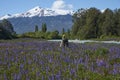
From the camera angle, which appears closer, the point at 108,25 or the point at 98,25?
the point at 108,25

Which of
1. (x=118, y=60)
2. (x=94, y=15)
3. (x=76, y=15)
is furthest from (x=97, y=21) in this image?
(x=118, y=60)

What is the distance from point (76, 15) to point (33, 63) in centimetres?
10662

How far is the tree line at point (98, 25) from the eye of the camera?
10188cm

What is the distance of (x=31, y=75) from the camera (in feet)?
36.6

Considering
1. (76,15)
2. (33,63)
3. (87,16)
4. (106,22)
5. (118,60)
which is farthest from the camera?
(76,15)

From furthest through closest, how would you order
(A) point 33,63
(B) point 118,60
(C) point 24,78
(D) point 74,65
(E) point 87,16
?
(E) point 87,16
(B) point 118,60
(A) point 33,63
(D) point 74,65
(C) point 24,78

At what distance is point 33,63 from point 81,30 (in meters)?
91.8

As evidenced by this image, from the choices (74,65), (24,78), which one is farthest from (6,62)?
(24,78)

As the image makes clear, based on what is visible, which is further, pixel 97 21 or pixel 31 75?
pixel 97 21

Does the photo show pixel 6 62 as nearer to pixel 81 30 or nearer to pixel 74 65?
pixel 74 65

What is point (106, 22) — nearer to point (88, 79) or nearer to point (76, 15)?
point (76, 15)

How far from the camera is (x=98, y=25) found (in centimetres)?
10656

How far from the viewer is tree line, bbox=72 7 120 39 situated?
101875mm

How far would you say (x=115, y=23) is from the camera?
10331 centimetres
